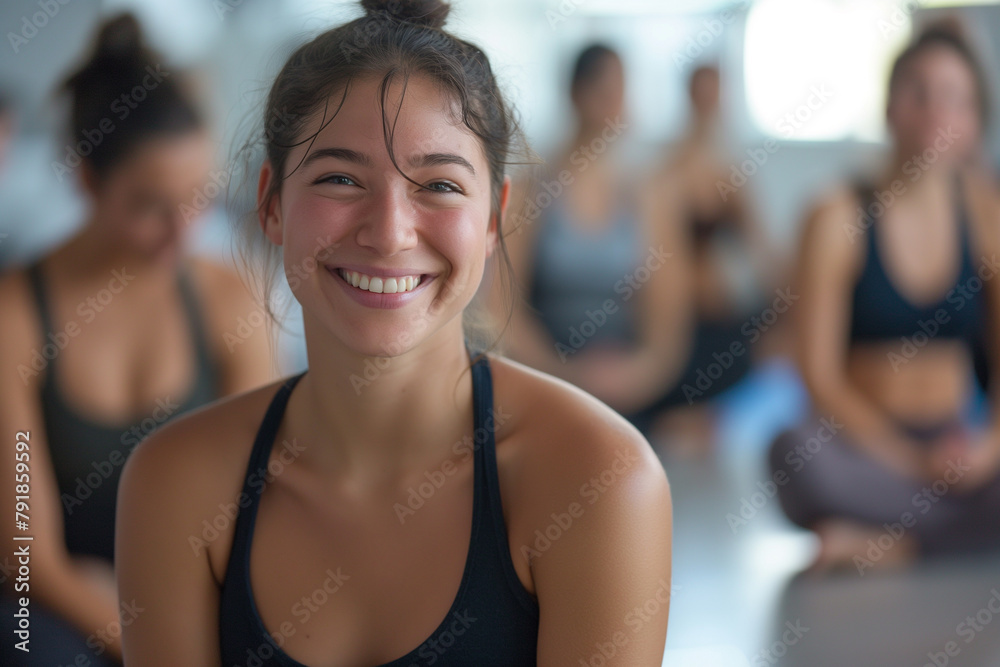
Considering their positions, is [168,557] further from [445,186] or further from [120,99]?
[120,99]

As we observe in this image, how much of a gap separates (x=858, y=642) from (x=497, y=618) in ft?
4.33

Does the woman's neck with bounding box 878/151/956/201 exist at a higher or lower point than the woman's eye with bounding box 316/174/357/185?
lower

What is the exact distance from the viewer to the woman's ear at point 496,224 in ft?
3.21

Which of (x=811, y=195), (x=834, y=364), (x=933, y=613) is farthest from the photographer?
(x=811, y=195)

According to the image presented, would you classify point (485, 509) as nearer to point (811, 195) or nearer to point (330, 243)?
point (330, 243)

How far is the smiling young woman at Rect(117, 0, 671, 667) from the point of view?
33.4 inches

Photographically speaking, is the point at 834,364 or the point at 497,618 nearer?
the point at 497,618

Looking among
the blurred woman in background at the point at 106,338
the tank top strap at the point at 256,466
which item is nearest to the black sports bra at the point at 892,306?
the blurred woman in background at the point at 106,338

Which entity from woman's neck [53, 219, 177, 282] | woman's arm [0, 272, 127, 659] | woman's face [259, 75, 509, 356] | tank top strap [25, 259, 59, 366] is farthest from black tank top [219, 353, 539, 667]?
woman's neck [53, 219, 177, 282]

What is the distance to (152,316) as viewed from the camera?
165 cm

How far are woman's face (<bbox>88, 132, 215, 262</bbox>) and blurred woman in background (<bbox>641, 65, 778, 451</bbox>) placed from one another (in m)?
1.72

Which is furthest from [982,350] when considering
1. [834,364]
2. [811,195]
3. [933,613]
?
[811,195]

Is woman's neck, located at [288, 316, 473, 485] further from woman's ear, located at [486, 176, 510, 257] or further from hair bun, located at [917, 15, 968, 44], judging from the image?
hair bun, located at [917, 15, 968, 44]

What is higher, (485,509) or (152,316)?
(485,509)
